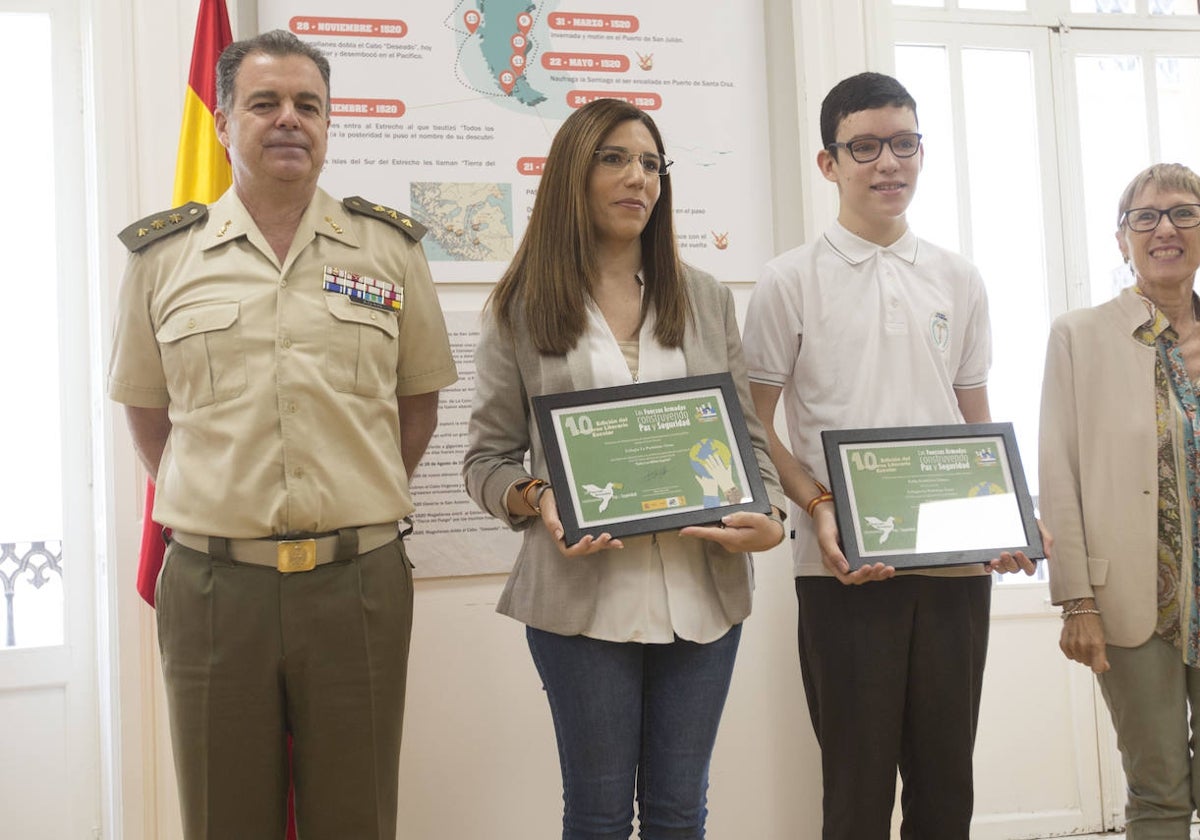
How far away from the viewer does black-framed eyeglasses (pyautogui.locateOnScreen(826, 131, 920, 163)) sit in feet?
6.51

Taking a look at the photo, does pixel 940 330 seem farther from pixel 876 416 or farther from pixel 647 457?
pixel 647 457

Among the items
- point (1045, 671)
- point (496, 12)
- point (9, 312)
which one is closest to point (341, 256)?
point (496, 12)

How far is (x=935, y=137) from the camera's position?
11.2 ft

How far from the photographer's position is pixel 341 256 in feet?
6.07

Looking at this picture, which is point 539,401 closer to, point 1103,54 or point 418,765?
point 418,765

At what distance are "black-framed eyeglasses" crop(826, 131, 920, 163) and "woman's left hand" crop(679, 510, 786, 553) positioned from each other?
0.81m

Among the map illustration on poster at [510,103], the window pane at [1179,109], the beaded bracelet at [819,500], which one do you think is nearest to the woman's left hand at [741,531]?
the beaded bracelet at [819,500]

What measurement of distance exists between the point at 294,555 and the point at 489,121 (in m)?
1.53

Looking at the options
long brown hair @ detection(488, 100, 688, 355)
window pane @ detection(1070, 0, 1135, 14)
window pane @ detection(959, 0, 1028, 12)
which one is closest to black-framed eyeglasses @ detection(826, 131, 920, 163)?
long brown hair @ detection(488, 100, 688, 355)

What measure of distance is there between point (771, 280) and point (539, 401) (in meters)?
0.64

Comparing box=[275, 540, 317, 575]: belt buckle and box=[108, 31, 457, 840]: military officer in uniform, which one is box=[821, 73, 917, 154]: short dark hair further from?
box=[275, 540, 317, 575]: belt buckle

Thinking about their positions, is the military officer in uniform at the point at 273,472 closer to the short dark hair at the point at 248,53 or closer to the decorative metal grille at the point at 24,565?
the short dark hair at the point at 248,53

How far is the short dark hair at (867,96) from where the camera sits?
1.98 meters

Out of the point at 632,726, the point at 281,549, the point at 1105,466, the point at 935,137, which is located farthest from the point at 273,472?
the point at 935,137
